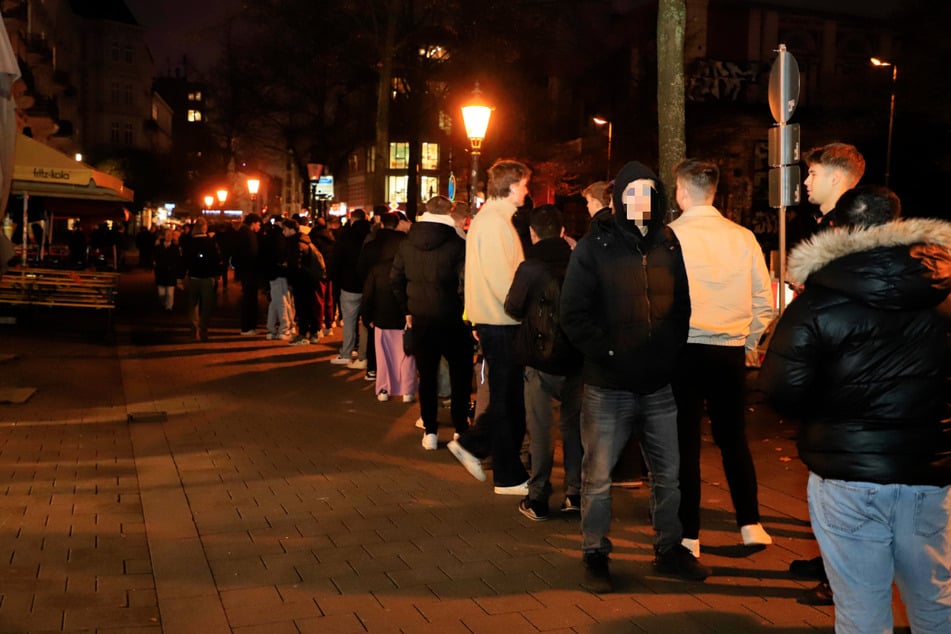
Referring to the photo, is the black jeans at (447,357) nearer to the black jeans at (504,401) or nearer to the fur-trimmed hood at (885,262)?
the black jeans at (504,401)

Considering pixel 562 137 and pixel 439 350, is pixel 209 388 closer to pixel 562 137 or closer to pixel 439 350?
pixel 439 350

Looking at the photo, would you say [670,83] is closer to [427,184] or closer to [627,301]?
[627,301]

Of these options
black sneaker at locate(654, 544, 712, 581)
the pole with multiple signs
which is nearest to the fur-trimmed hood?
black sneaker at locate(654, 544, 712, 581)

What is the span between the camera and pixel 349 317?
45.5ft

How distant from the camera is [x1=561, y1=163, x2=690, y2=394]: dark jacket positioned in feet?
16.6

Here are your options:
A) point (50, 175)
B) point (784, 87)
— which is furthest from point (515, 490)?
point (50, 175)

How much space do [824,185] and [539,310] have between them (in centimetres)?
194

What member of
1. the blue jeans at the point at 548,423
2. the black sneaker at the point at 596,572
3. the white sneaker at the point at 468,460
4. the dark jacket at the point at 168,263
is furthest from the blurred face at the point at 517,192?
the dark jacket at the point at 168,263

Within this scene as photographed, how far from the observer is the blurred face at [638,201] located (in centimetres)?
506

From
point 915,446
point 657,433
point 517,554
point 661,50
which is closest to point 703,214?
point 657,433

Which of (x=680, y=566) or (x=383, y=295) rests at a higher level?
(x=383, y=295)

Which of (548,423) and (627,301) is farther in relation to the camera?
(548,423)

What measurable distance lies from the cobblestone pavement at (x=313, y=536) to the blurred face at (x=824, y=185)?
1967 mm

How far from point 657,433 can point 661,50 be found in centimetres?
494
